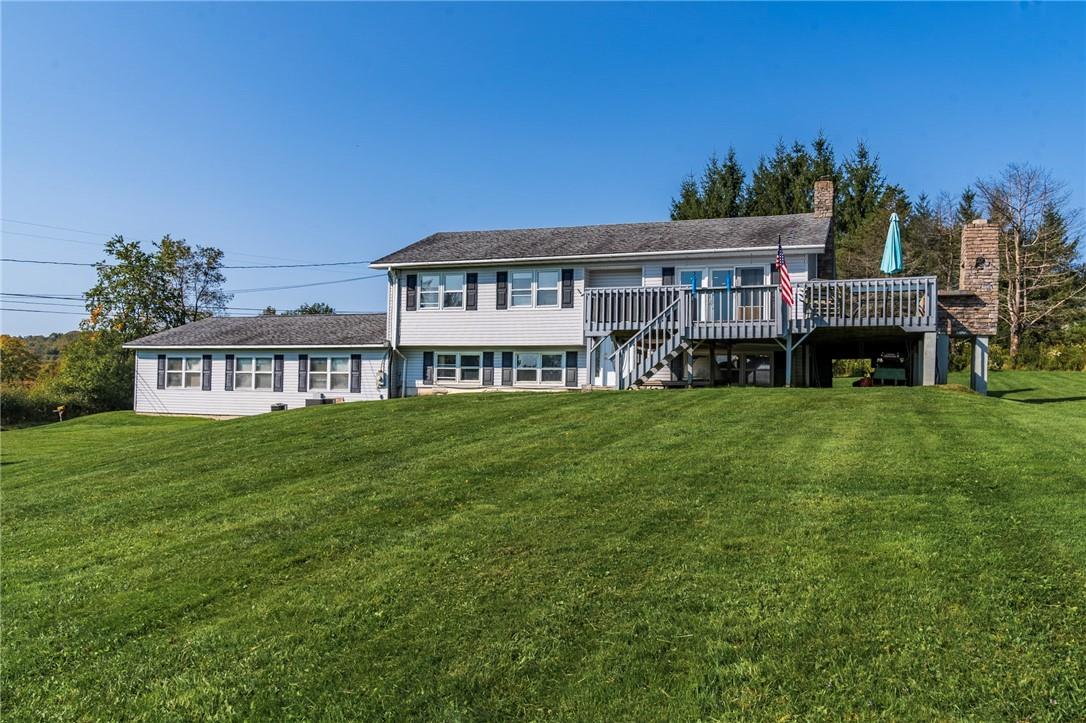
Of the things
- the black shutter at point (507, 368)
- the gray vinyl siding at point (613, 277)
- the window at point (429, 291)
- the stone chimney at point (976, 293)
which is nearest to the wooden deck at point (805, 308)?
the stone chimney at point (976, 293)

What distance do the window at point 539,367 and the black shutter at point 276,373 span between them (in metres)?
9.51

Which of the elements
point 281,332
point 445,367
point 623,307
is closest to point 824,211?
point 623,307

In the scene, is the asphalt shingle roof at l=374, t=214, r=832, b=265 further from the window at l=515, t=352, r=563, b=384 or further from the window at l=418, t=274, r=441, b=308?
the window at l=515, t=352, r=563, b=384

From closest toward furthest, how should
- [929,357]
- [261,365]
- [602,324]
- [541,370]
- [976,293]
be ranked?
[929,357] < [976,293] < [602,324] < [541,370] < [261,365]

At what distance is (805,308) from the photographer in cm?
1895

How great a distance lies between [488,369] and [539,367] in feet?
5.65

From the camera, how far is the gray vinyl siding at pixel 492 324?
24156 millimetres

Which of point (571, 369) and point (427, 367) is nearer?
point (571, 369)

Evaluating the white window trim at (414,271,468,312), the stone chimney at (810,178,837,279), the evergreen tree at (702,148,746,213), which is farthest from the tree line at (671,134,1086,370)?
the white window trim at (414,271,468,312)

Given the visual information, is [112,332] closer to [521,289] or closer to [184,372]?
[184,372]

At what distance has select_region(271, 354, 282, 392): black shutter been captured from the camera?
94.1 feet

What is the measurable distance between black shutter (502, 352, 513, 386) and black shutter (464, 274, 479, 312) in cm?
182

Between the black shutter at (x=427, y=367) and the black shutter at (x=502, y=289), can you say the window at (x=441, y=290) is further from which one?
the black shutter at (x=427, y=367)

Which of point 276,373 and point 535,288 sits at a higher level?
point 535,288
